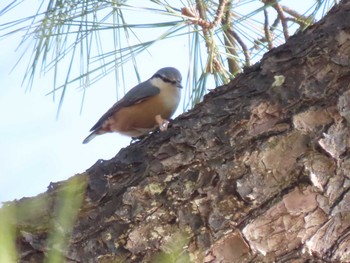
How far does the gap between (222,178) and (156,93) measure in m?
0.89

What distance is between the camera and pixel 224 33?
Answer: 144cm

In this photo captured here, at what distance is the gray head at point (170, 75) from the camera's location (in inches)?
72.9

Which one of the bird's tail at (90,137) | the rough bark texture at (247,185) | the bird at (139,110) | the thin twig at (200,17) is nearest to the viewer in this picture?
the rough bark texture at (247,185)

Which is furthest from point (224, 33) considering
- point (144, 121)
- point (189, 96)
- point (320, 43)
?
point (320, 43)

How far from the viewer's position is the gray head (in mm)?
1851

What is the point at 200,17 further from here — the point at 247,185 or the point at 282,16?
the point at 247,185

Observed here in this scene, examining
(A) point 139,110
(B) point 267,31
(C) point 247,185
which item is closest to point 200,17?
(B) point 267,31

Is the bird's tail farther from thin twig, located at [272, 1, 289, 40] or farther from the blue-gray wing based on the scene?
thin twig, located at [272, 1, 289, 40]

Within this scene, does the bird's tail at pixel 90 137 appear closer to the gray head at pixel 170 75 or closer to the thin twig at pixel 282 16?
the gray head at pixel 170 75

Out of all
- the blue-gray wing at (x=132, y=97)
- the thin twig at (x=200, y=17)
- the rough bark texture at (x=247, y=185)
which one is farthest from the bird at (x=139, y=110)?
the rough bark texture at (x=247, y=185)

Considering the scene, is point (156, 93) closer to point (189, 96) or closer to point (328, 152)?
point (189, 96)

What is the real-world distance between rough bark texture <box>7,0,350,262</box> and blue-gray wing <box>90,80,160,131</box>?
78 cm

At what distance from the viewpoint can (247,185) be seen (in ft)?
2.70

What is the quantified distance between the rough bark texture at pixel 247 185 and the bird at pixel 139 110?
688mm
